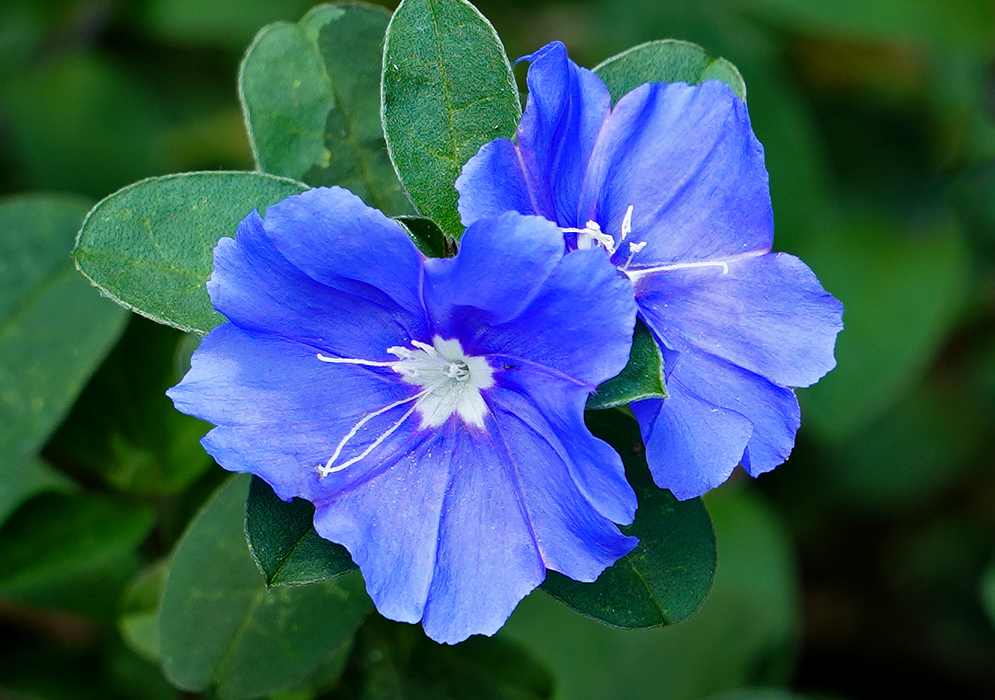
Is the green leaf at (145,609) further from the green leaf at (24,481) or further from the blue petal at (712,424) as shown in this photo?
the blue petal at (712,424)

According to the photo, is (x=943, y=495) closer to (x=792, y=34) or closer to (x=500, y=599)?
(x=792, y=34)

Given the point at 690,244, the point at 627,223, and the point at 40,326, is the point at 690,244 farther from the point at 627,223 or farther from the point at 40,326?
the point at 40,326

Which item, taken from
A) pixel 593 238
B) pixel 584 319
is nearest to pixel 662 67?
pixel 593 238

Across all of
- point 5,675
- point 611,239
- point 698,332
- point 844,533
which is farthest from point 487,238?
point 844,533

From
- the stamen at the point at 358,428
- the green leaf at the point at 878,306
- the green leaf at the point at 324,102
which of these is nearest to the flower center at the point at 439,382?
the stamen at the point at 358,428

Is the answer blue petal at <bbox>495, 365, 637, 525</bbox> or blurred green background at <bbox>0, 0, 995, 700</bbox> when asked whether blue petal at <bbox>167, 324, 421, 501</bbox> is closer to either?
blue petal at <bbox>495, 365, 637, 525</bbox>
